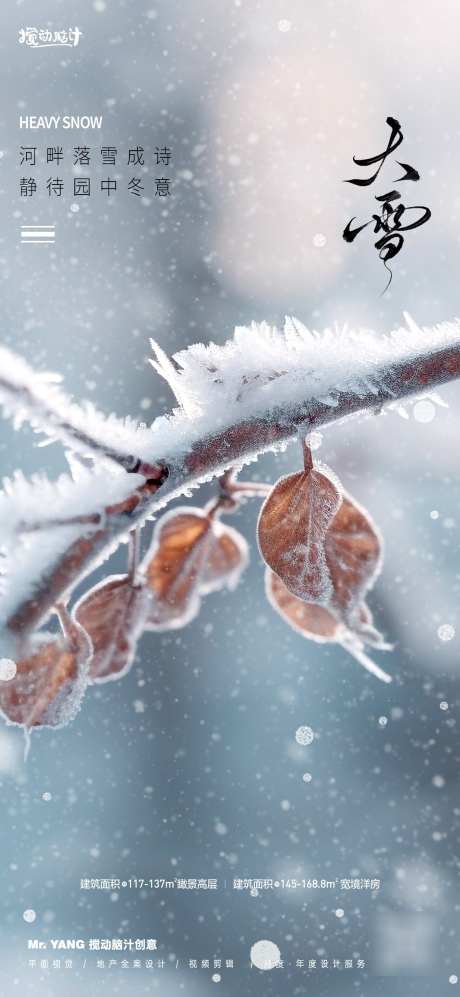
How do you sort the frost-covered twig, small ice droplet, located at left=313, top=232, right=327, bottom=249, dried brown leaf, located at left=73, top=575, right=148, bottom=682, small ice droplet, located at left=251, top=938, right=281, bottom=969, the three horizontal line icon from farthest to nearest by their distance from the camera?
small ice droplet, located at left=313, top=232, right=327, bottom=249
small ice droplet, located at left=251, top=938, right=281, bottom=969
the three horizontal line icon
dried brown leaf, located at left=73, top=575, right=148, bottom=682
the frost-covered twig

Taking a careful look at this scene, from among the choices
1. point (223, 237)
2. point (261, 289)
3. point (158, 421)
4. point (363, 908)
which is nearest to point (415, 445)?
point (261, 289)

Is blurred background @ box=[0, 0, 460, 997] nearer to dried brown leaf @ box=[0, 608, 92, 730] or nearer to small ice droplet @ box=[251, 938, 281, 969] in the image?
small ice droplet @ box=[251, 938, 281, 969]

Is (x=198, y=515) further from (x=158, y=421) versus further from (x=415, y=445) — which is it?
(x=415, y=445)

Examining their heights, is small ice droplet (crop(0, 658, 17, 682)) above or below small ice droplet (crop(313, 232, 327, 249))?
below

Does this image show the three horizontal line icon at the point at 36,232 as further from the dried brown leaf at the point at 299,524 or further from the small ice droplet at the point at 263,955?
the small ice droplet at the point at 263,955

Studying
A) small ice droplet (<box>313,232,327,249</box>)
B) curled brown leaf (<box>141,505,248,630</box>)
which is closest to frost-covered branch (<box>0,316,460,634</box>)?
curled brown leaf (<box>141,505,248,630</box>)

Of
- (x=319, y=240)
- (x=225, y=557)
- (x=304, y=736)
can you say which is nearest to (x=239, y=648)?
(x=304, y=736)
